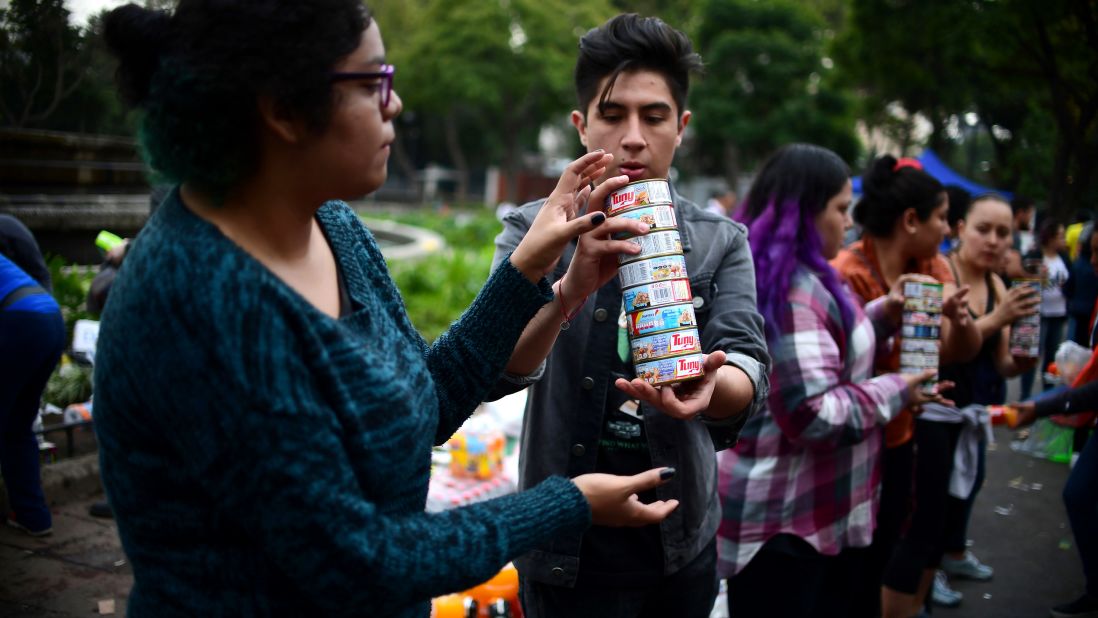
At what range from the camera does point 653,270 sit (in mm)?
1758

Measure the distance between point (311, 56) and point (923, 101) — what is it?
64.4ft

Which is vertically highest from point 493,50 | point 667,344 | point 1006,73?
point 493,50

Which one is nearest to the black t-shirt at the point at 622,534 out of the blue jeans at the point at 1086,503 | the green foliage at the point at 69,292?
the blue jeans at the point at 1086,503

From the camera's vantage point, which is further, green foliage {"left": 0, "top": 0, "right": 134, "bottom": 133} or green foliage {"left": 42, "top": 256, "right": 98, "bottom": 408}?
green foliage {"left": 42, "top": 256, "right": 98, "bottom": 408}

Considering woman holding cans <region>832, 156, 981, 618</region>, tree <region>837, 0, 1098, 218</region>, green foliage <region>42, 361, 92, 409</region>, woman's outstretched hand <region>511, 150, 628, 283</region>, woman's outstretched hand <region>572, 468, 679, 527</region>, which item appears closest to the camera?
woman's outstretched hand <region>572, 468, 679, 527</region>

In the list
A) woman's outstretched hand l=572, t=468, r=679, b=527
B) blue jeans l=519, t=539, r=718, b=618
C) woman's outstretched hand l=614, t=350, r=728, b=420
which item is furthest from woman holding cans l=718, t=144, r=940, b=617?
woman's outstretched hand l=572, t=468, r=679, b=527

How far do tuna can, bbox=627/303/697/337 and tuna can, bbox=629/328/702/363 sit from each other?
0.04 feet

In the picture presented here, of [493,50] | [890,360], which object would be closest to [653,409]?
[890,360]

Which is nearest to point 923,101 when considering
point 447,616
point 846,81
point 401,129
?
point 846,81

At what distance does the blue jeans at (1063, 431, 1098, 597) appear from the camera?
161 inches

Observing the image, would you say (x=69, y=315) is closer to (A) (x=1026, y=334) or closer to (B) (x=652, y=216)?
(B) (x=652, y=216)

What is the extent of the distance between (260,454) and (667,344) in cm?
86

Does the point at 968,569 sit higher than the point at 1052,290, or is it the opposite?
the point at 1052,290

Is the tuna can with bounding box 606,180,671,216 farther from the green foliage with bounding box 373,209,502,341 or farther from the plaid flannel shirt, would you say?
the green foliage with bounding box 373,209,502,341
